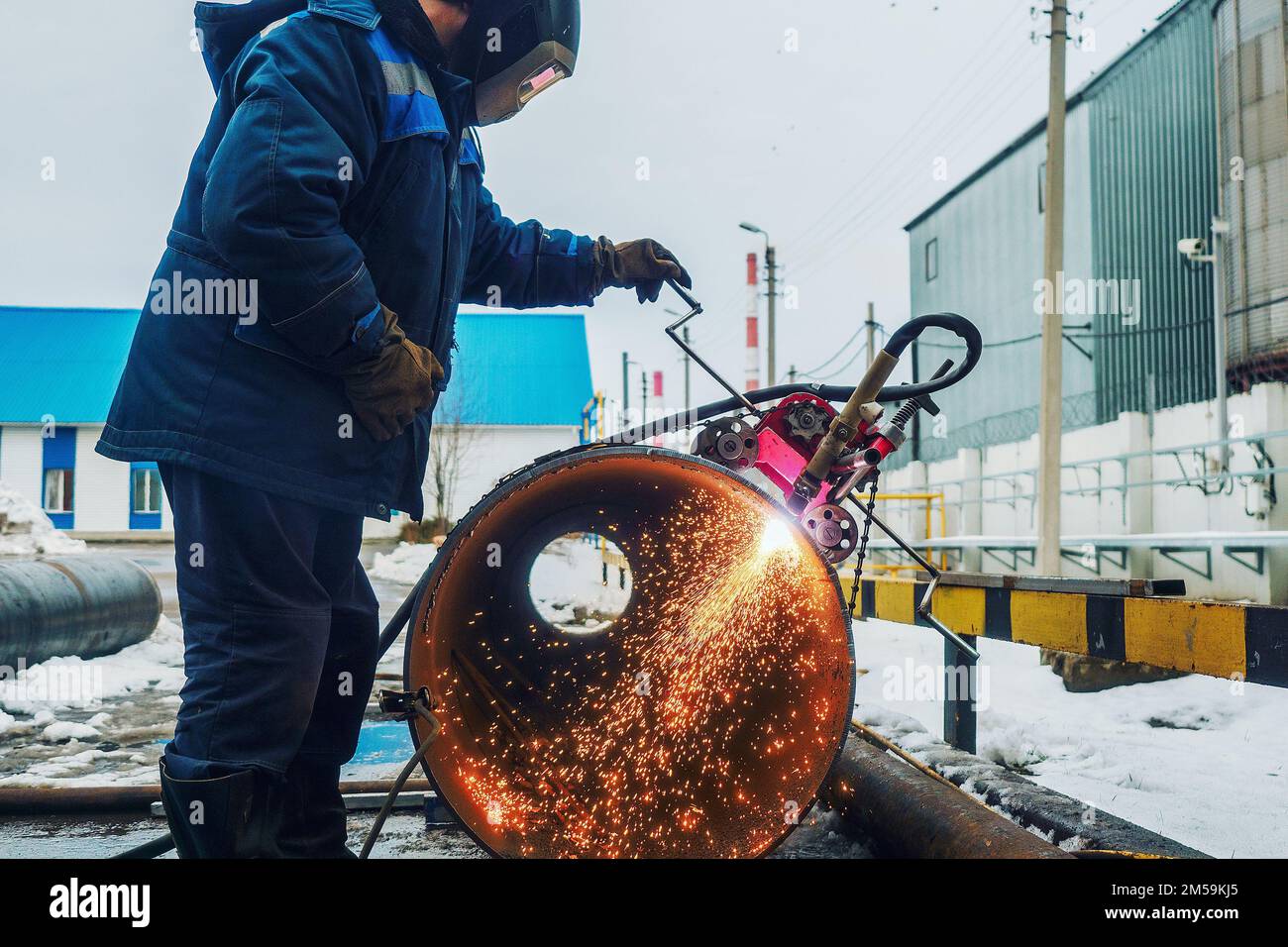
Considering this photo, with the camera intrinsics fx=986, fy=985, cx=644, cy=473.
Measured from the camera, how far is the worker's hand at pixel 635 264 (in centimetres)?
285

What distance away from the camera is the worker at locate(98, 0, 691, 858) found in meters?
1.88

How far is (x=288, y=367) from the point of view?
2.02 meters

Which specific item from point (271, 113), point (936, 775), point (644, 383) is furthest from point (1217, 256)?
point (644, 383)

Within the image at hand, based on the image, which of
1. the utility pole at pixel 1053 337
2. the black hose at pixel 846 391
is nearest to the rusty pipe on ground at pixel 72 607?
the black hose at pixel 846 391

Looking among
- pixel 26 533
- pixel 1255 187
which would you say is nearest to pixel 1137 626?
pixel 1255 187

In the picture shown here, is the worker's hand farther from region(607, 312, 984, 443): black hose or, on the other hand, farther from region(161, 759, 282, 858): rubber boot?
region(161, 759, 282, 858): rubber boot

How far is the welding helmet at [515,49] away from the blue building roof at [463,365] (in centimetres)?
2470

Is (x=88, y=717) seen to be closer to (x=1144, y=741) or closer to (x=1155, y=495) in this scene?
(x=1144, y=741)

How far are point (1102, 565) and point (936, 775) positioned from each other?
35.7 feet

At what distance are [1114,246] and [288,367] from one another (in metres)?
15.9

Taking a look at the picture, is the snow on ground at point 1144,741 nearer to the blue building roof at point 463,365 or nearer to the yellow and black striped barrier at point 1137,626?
the yellow and black striped barrier at point 1137,626
